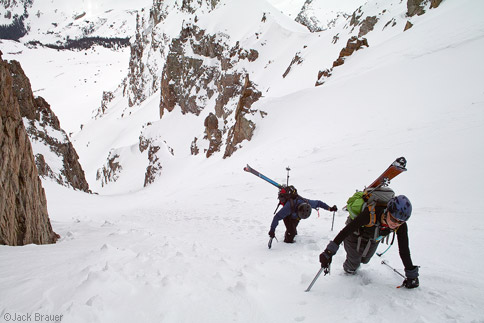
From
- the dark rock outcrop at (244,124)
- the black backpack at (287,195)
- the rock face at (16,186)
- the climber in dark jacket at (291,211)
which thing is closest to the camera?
the rock face at (16,186)

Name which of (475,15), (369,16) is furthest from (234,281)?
(369,16)

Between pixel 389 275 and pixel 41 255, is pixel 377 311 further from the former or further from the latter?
pixel 41 255

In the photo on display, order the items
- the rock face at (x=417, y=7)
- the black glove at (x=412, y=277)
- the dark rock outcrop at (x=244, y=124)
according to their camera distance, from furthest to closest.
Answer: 1. the rock face at (x=417, y=7)
2. the dark rock outcrop at (x=244, y=124)
3. the black glove at (x=412, y=277)

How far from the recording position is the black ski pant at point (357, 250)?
3.84 meters

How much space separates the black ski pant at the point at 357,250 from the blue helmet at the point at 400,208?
0.80 metres

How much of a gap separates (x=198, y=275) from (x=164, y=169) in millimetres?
35945

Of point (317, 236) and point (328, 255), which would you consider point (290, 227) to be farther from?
point (328, 255)

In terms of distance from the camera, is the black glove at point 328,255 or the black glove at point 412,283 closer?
the black glove at point 412,283

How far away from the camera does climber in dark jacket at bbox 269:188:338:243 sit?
5801 mm

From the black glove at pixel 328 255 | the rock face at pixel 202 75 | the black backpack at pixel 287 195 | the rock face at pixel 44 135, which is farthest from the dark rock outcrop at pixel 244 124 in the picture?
the black glove at pixel 328 255

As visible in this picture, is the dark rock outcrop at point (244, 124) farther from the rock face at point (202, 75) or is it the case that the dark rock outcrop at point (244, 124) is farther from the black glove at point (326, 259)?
the black glove at point (326, 259)

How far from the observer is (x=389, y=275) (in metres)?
4.03

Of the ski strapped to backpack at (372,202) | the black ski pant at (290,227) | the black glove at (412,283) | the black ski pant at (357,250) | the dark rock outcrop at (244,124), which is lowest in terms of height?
the black ski pant at (290,227)

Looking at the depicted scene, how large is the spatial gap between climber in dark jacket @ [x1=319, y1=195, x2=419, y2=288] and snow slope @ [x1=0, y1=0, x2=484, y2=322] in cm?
30
